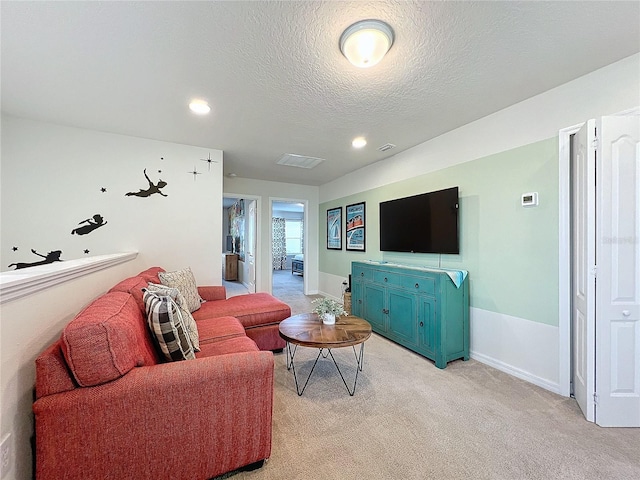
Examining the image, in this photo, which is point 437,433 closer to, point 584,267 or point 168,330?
point 584,267

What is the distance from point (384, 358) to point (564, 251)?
182 cm

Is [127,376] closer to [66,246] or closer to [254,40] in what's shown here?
[254,40]

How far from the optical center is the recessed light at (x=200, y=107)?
232 cm

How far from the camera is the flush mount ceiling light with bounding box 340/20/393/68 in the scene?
1.46 metres

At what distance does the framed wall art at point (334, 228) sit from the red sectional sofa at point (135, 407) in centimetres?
387

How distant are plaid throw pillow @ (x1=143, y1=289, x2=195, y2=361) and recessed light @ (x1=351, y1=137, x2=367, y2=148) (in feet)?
8.76

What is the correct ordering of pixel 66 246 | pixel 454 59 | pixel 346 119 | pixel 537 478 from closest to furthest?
pixel 537 478 < pixel 454 59 < pixel 346 119 < pixel 66 246

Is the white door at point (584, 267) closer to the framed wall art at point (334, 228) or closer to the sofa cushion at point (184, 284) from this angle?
the sofa cushion at point (184, 284)

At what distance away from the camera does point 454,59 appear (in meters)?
1.76

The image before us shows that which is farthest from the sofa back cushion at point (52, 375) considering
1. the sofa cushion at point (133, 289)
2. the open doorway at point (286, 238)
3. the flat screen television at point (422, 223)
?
the open doorway at point (286, 238)

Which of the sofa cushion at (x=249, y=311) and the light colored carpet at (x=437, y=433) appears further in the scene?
the sofa cushion at (x=249, y=311)

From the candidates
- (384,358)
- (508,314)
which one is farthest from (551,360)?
(384,358)

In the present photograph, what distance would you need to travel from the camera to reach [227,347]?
5.92 ft

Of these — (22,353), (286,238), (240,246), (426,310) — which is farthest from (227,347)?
(286,238)
